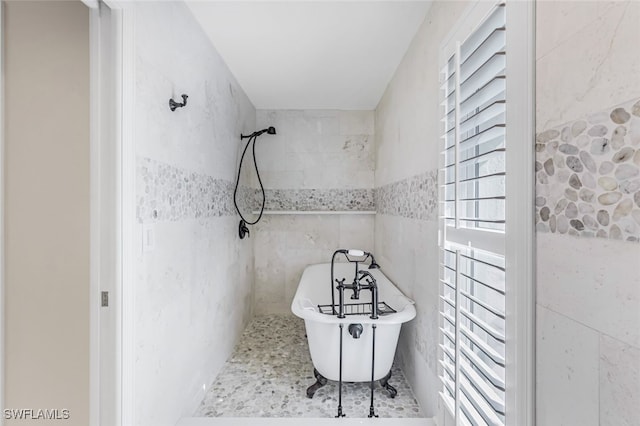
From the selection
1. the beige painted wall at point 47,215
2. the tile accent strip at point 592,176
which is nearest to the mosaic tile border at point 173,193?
the beige painted wall at point 47,215

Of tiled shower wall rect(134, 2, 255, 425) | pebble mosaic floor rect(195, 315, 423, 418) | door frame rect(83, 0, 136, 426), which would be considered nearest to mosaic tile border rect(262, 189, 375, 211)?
tiled shower wall rect(134, 2, 255, 425)

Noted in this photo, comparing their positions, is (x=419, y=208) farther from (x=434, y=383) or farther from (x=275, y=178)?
(x=275, y=178)

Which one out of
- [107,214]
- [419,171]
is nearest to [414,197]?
[419,171]

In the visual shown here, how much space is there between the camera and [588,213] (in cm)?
72

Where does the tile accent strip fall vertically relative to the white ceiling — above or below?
below

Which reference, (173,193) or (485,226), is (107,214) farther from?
(485,226)

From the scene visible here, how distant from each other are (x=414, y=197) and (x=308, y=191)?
182 cm

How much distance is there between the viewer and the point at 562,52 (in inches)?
31.0

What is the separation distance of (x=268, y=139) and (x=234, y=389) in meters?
2.55

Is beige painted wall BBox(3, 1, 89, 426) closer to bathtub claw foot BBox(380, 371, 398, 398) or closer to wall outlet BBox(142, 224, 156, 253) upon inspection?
wall outlet BBox(142, 224, 156, 253)

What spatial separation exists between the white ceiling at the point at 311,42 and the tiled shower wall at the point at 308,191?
1.65ft

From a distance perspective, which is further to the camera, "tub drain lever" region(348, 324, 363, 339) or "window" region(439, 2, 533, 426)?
"tub drain lever" region(348, 324, 363, 339)

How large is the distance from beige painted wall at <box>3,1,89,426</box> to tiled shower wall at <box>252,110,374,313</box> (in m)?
2.34

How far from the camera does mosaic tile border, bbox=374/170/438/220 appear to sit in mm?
1760
